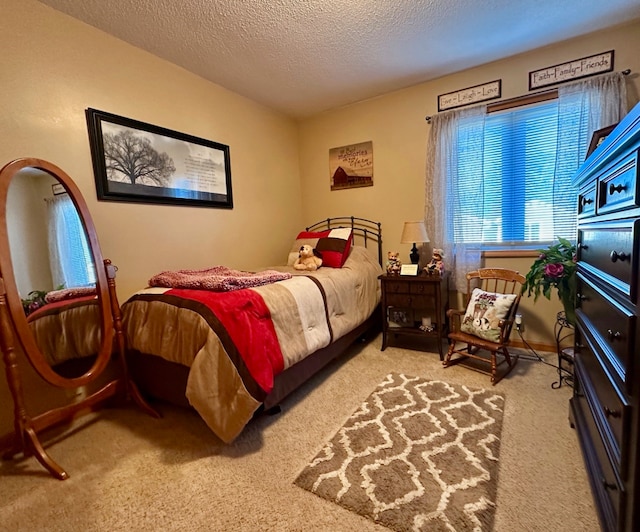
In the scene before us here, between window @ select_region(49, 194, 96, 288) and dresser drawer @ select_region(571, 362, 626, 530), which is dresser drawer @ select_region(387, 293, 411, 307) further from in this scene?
window @ select_region(49, 194, 96, 288)

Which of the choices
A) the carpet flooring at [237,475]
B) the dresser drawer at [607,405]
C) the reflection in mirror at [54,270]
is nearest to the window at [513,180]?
the carpet flooring at [237,475]

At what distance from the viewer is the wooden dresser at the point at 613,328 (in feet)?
2.58

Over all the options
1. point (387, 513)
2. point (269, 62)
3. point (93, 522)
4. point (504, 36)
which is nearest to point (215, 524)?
point (93, 522)

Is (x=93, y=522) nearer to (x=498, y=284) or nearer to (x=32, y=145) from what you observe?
(x=32, y=145)

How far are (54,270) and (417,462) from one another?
2.19 m

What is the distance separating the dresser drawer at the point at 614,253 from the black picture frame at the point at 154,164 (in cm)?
274

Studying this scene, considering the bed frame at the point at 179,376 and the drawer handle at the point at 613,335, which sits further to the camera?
the bed frame at the point at 179,376

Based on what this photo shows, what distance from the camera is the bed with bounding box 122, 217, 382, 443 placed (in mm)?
1579

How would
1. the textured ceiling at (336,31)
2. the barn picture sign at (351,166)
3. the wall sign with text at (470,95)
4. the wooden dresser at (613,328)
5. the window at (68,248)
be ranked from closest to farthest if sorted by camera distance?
1. the wooden dresser at (613,328)
2. the window at (68,248)
3. the textured ceiling at (336,31)
4. the wall sign with text at (470,95)
5. the barn picture sign at (351,166)

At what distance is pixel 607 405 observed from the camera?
101 cm

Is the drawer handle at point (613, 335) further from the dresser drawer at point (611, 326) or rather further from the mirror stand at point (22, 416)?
the mirror stand at point (22, 416)

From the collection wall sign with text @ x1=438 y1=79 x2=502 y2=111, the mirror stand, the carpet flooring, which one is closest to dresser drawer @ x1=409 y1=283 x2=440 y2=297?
the carpet flooring

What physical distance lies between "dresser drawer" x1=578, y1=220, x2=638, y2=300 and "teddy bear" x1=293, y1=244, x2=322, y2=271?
2008mm

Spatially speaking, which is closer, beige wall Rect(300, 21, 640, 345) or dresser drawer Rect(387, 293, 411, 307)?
beige wall Rect(300, 21, 640, 345)
